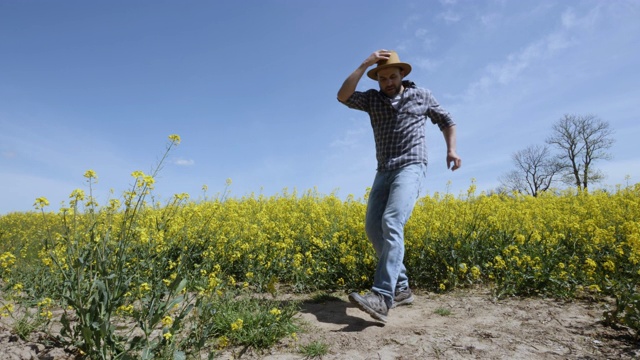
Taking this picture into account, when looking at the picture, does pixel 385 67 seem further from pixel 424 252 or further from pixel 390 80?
pixel 424 252

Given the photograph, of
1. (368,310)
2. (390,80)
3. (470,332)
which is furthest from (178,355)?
(390,80)

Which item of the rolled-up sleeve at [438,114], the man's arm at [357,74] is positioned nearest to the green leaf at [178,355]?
the man's arm at [357,74]

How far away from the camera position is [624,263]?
4.16m

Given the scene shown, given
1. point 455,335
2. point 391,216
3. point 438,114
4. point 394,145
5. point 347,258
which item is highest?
point 438,114

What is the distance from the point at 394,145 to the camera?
3486 mm

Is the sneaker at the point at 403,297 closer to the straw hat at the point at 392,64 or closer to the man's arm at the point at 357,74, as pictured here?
the man's arm at the point at 357,74

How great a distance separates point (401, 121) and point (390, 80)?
0.42 metres

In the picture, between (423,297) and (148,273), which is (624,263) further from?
(148,273)

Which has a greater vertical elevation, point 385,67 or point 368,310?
point 385,67

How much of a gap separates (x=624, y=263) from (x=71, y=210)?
5.21 metres

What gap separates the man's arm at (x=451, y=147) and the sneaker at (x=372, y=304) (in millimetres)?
1415

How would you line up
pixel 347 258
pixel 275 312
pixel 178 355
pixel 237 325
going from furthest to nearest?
1. pixel 347 258
2. pixel 275 312
3. pixel 237 325
4. pixel 178 355

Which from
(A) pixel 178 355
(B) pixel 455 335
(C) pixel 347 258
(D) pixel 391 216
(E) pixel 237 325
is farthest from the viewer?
(C) pixel 347 258

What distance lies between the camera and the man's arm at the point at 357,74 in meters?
3.44
